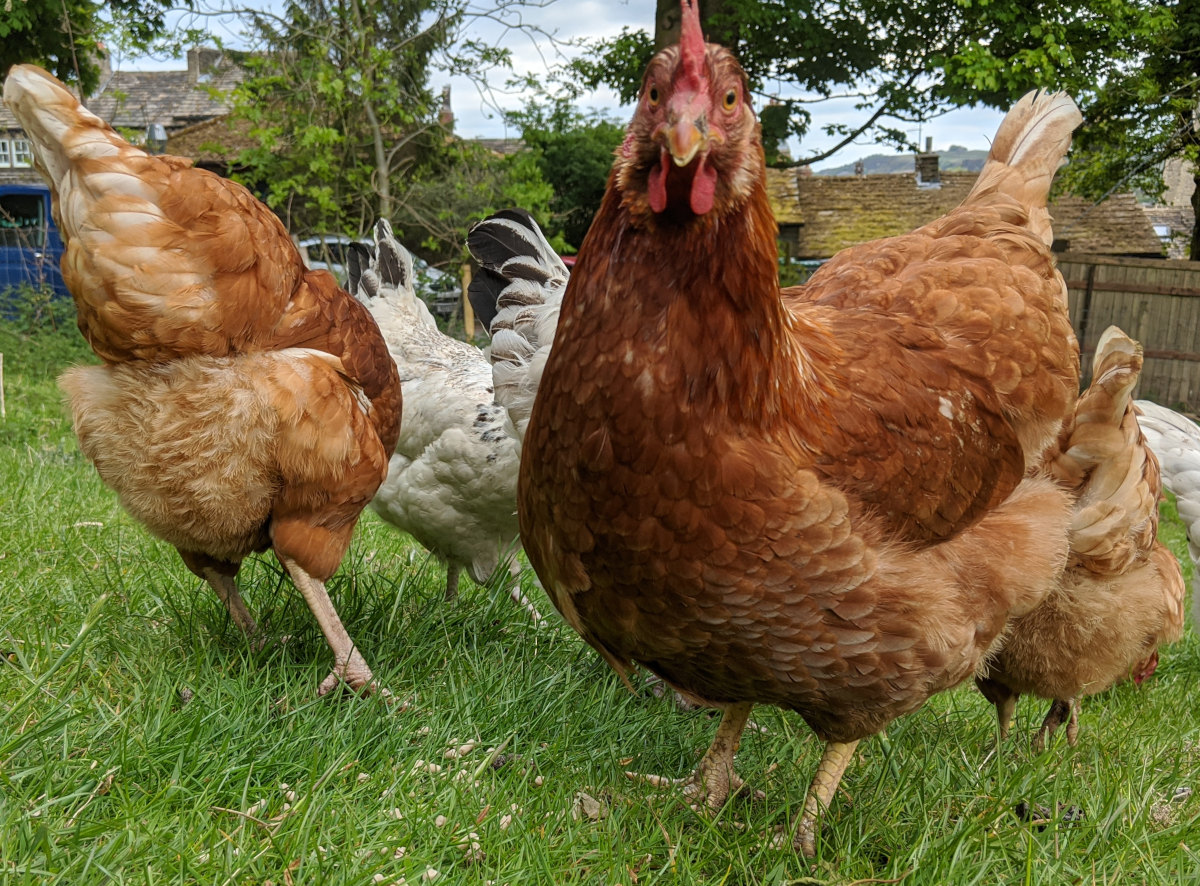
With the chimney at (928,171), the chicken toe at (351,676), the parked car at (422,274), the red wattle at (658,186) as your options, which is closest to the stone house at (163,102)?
the parked car at (422,274)

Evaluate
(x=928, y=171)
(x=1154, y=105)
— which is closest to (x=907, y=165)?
(x=928, y=171)

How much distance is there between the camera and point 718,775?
9.00ft

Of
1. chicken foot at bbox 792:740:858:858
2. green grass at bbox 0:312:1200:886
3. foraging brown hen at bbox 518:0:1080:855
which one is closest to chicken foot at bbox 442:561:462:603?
green grass at bbox 0:312:1200:886

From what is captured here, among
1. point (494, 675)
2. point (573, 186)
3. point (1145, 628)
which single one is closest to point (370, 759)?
point (494, 675)

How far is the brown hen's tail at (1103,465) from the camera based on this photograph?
300 centimetres

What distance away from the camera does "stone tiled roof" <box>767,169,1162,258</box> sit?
2497 centimetres

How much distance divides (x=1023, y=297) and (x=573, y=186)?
54.1 ft

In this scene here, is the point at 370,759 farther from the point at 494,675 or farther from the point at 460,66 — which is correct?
the point at 460,66

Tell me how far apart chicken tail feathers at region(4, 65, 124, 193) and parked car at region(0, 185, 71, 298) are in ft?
31.0

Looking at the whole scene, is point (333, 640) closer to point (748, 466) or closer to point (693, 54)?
point (748, 466)

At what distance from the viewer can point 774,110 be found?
13930 mm

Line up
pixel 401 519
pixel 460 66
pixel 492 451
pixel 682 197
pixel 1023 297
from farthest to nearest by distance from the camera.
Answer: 1. pixel 460 66
2. pixel 401 519
3. pixel 492 451
4. pixel 1023 297
5. pixel 682 197

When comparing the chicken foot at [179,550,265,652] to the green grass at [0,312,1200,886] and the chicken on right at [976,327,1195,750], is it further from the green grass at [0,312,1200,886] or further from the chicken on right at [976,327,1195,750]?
the chicken on right at [976,327,1195,750]

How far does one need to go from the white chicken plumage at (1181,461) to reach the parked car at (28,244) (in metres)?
11.1
